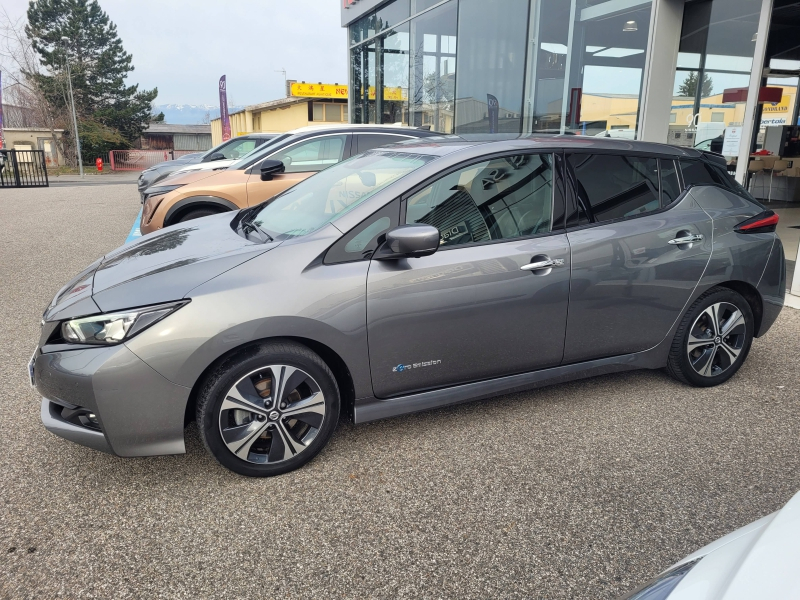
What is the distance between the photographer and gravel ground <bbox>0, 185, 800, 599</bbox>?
7.68ft

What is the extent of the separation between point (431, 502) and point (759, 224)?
2.84m

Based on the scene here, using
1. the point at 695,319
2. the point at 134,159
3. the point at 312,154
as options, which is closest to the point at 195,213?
the point at 312,154

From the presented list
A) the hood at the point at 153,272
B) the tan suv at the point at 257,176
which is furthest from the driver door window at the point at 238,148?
the hood at the point at 153,272

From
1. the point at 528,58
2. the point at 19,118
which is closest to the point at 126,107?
the point at 19,118

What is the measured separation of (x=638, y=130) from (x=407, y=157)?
265 inches

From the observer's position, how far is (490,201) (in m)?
3.37

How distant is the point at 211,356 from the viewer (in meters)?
2.72

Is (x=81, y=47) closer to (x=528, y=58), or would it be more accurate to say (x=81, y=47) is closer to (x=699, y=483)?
(x=528, y=58)

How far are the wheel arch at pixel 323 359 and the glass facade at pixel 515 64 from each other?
7.75 m

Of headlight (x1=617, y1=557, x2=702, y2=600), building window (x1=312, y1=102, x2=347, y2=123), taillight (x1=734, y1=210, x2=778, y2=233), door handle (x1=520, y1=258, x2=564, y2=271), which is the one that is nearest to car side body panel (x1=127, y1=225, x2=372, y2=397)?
door handle (x1=520, y1=258, x2=564, y2=271)

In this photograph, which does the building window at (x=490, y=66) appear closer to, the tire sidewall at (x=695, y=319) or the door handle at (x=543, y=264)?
the tire sidewall at (x=695, y=319)

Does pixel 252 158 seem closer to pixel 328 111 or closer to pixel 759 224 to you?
pixel 759 224

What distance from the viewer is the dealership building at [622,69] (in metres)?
8.40

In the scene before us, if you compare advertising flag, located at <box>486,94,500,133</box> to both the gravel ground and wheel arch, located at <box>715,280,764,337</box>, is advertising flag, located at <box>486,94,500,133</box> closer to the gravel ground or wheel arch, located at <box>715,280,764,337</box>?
wheel arch, located at <box>715,280,764,337</box>
